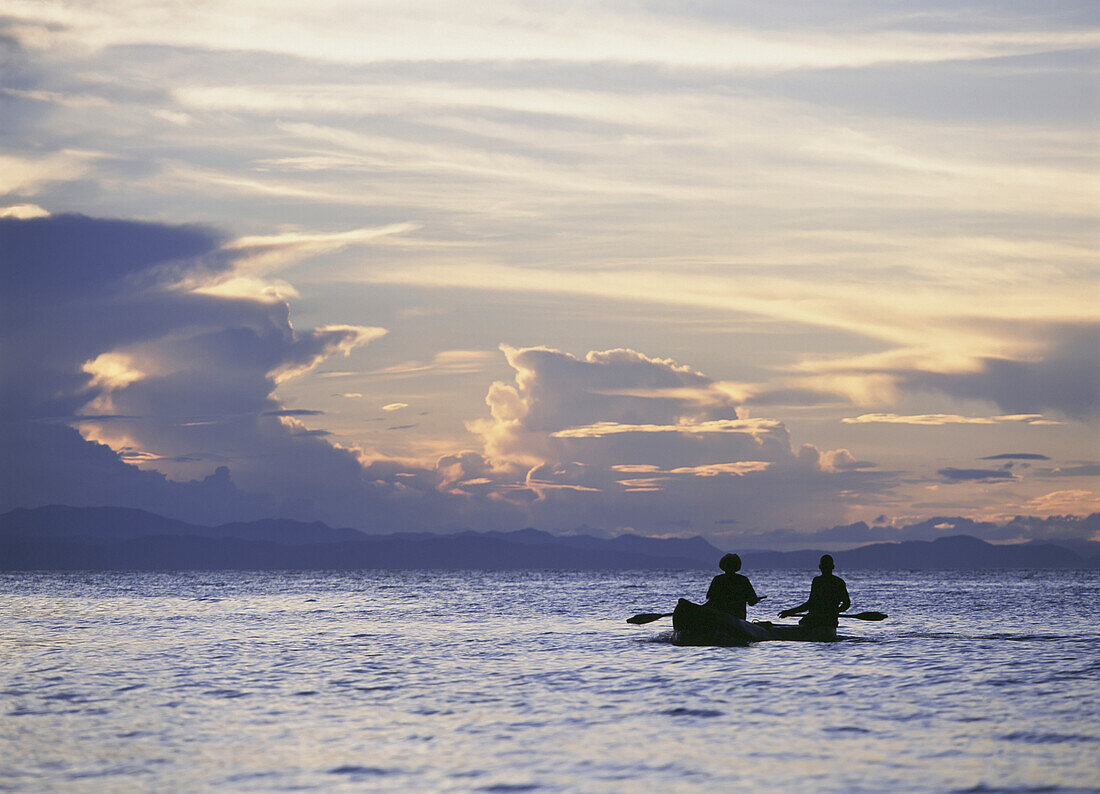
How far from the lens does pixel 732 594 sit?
30.8 m

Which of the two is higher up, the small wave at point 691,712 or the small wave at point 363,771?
the small wave at point 363,771

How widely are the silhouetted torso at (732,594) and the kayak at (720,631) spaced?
20 centimetres

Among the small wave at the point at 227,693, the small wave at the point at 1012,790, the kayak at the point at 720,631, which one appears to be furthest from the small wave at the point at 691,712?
the kayak at the point at 720,631

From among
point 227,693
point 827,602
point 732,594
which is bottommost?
point 227,693

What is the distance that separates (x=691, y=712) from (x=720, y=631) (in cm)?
1235

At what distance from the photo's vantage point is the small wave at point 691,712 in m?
18.5

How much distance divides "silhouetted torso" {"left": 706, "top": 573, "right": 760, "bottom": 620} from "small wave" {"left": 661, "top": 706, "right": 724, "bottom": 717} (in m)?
11.3

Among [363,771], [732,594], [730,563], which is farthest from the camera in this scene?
[732,594]

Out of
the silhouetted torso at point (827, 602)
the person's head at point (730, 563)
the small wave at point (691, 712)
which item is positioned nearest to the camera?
the small wave at point (691, 712)

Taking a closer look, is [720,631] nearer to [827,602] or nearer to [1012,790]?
[827,602]

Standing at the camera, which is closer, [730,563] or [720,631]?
[730,563]

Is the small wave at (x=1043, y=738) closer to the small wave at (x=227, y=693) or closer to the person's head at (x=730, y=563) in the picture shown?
the person's head at (x=730, y=563)

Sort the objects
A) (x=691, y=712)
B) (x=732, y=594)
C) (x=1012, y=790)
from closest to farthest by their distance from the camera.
→ (x=1012, y=790)
(x=691, y=712)
(x=732, y=594)

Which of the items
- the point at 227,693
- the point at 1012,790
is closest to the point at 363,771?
the point at 1012,790
